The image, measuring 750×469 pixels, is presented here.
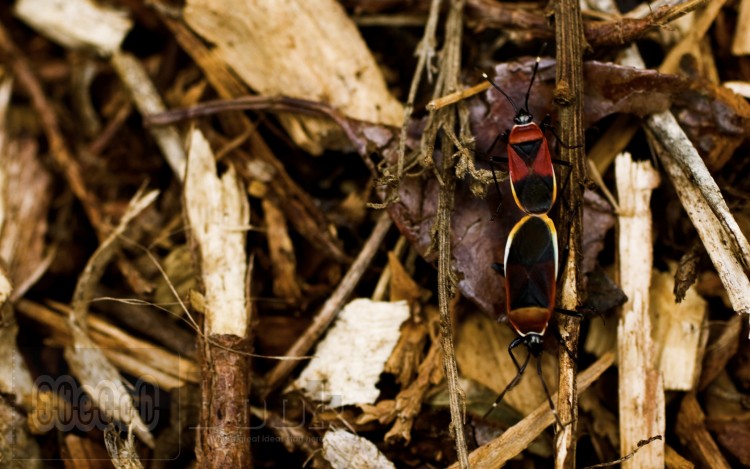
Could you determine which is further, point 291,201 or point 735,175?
point 291,201

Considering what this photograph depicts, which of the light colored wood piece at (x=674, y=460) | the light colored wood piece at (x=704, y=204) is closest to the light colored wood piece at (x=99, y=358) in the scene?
the light colored wood piece at (x=674, y=460)

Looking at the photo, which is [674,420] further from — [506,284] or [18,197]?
[18,197]

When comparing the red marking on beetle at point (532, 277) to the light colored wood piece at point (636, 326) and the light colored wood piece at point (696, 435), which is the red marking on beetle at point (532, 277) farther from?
the light colored wood piece at point (696, 435)

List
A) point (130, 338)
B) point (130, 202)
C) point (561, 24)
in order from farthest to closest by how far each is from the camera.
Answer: point (130, 202), point (130, 338), point (561, 24)

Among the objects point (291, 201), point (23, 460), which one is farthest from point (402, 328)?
point (23, 460)

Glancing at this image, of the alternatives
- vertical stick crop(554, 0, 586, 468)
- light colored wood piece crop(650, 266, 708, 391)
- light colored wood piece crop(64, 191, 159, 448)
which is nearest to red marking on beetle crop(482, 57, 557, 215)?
vertical stick crop(554, 0, 586, 468)

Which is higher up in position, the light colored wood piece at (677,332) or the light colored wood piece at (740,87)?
the light colored wood piece at (740,87)

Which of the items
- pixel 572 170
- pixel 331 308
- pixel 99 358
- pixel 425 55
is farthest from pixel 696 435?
pixel 99 358
